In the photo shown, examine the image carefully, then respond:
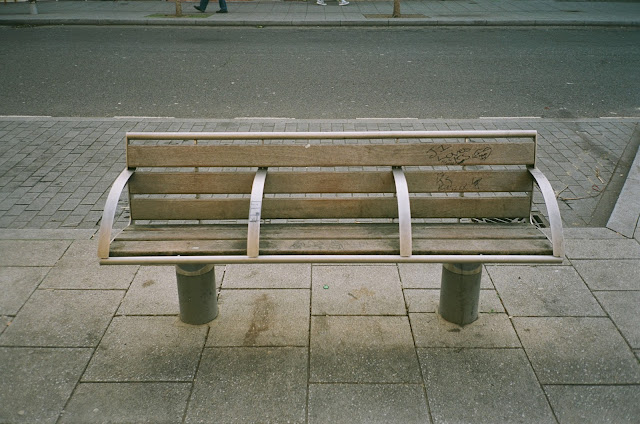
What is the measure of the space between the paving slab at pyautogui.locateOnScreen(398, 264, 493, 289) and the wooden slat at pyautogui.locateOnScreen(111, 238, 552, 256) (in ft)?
2.68

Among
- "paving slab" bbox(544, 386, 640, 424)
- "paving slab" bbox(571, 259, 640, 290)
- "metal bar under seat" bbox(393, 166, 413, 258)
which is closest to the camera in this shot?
"paving slab" bbox(544, 386, 640, 424)

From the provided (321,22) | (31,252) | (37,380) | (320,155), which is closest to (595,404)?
(320,155)

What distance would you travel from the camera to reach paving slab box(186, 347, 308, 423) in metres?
3.14

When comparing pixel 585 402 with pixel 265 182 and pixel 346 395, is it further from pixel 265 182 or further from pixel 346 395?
pixel 265 182

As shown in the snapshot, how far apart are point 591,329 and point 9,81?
9511mm

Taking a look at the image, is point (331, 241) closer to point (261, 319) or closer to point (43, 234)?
point (261, 319)

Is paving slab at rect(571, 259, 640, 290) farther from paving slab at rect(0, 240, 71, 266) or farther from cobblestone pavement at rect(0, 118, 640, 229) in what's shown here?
paving slab at rect(0, 240, 71, 266)

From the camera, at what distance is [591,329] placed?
3.79 m

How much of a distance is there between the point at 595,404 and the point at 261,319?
6.46ft

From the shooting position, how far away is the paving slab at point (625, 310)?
3729 mm

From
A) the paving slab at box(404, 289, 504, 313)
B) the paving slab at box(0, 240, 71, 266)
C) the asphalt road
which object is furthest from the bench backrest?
the asphalt road

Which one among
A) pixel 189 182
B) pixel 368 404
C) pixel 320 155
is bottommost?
pixel 368 404

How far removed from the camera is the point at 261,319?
3914 millimetres

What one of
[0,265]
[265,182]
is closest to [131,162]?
[265,182]
